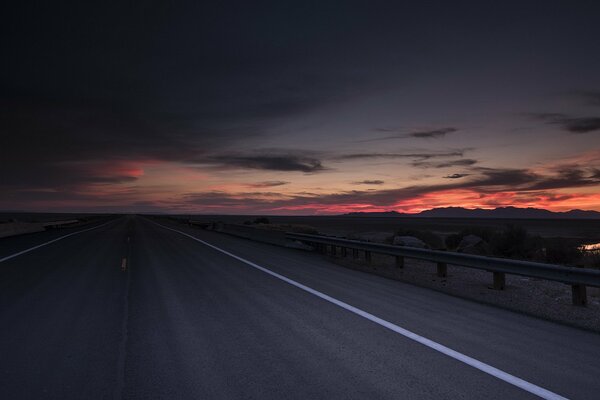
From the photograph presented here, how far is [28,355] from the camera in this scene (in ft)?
17.9

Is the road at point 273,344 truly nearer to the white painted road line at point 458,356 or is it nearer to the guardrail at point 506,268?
the white painted road line at point 458,356

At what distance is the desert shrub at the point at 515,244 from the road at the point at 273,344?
1427 centimetres

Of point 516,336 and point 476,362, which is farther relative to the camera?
point 516,336

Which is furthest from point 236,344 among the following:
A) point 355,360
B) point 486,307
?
point 486,307

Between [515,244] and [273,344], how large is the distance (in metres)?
20.2

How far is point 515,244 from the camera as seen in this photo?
2288cm

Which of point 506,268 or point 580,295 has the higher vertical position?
point 506,268

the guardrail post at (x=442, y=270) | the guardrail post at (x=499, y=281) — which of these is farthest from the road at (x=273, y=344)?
the guardrail post at (x=442, y=270)

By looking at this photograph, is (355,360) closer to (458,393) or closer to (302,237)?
(458,393)

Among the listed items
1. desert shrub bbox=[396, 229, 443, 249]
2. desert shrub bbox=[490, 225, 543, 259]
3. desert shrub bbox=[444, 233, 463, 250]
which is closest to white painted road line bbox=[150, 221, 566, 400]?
desert shrub bbox=[490, 225, 543, 259]

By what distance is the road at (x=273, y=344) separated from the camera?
14.6 ft

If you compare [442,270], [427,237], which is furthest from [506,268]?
[427,237]

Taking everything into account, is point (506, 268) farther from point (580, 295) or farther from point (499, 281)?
point (580, 295)

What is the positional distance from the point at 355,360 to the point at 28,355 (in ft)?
12.5
